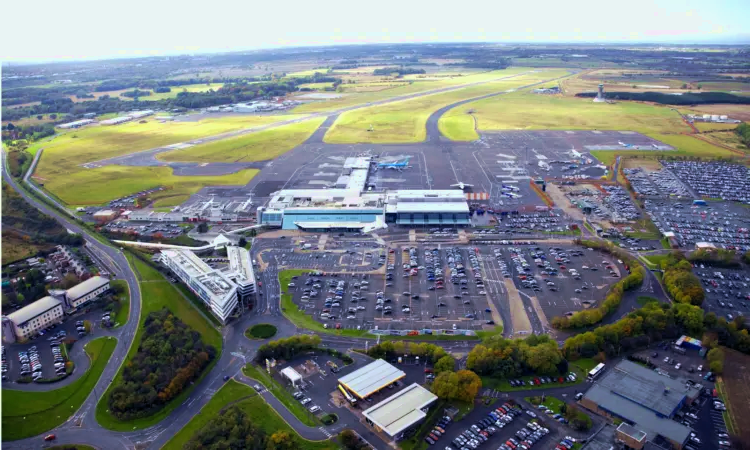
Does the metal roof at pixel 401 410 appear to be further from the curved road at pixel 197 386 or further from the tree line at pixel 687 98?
the tree line at pixel 687 98

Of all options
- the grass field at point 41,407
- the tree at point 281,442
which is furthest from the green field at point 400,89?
the tree at point 281,442

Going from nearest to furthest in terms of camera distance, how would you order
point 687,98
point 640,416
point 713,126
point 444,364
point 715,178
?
1. point 640,416
2. point 444,364
3. point 715,178
4. point 713,126
5. point 687,98

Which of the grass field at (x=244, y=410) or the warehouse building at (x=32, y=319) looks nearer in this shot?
the grass field at (x=244, y=410)

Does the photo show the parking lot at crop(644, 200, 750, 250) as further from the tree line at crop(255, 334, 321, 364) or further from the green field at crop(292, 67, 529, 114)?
the green field at crop(292, 67, 529, 114)

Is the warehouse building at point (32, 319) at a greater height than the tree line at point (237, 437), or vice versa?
the warehouse building at point (32, 319)

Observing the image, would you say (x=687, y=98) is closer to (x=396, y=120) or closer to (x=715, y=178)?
(x=715, y=178)

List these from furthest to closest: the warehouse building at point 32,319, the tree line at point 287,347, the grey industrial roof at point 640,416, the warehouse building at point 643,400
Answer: the warehouse building at point 32,319 < the tree line at point 287,347 < the warehouse building at point 643,400 < the grey industrial roof at point 640,416

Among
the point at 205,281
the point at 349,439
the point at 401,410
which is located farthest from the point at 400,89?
the point at 349,439
